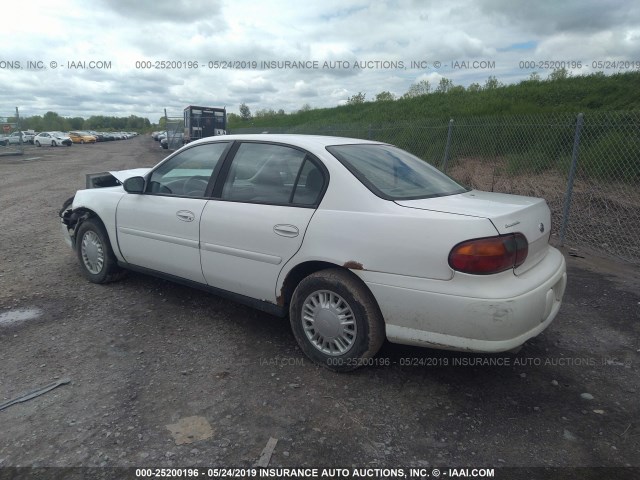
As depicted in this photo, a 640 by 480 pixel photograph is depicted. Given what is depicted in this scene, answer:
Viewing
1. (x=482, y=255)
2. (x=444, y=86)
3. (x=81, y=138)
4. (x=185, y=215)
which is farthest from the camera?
(x=81, y=138)

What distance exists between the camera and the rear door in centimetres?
325

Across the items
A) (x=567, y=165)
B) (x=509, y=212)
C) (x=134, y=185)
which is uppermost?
(x=567, y=165)

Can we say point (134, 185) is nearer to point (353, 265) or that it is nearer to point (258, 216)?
point (258, 216)

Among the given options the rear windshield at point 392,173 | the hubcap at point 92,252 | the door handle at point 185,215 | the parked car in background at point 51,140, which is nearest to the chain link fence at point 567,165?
the rear windshield at point 392,173

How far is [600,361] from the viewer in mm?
3434

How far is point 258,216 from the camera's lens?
3385mm

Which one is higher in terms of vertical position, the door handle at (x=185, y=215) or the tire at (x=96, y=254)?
the door handle at (x=185, y=215)

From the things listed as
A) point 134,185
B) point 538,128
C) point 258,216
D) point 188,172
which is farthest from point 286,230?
point 538,128

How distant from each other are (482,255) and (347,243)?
2.66 ft

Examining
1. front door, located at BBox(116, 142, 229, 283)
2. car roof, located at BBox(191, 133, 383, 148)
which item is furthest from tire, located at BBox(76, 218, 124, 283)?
car roof, located at BBox(191, 133, 383, 148)

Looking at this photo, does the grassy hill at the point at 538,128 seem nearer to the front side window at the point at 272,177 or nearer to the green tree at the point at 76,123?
the front side window at the point at 272,177

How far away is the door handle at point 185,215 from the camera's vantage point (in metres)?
3.79

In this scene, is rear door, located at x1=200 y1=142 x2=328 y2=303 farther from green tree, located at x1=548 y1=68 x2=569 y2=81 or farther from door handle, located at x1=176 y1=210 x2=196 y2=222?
green tree, located at x1=548 y1=68 x2=569 y2=81

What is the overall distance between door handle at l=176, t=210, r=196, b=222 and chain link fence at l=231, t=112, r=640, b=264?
17.0 feet
